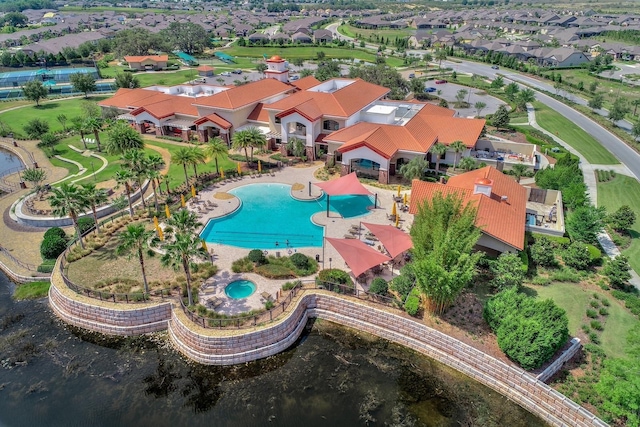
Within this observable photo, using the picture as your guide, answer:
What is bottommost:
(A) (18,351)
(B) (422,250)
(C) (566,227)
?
(A) (18,351)

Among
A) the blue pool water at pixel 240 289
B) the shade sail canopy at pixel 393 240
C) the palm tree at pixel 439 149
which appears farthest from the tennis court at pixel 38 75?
the shade sail canopy at pixel 393 240

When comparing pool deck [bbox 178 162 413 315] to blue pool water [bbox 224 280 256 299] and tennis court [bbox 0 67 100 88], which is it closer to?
blue pool water [bbox 224 280 256 299]

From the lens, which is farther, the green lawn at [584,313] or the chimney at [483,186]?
the chimney at [483,186]

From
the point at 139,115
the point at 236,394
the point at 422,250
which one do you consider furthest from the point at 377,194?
the point at 139,115

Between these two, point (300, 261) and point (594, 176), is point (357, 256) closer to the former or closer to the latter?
point (300, 261)

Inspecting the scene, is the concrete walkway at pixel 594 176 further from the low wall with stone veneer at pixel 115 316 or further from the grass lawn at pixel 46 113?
the grass lawn at pixel 46 113

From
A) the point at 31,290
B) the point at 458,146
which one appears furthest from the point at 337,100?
the point at 31,290

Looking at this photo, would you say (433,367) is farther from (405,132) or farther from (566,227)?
(405,132)
